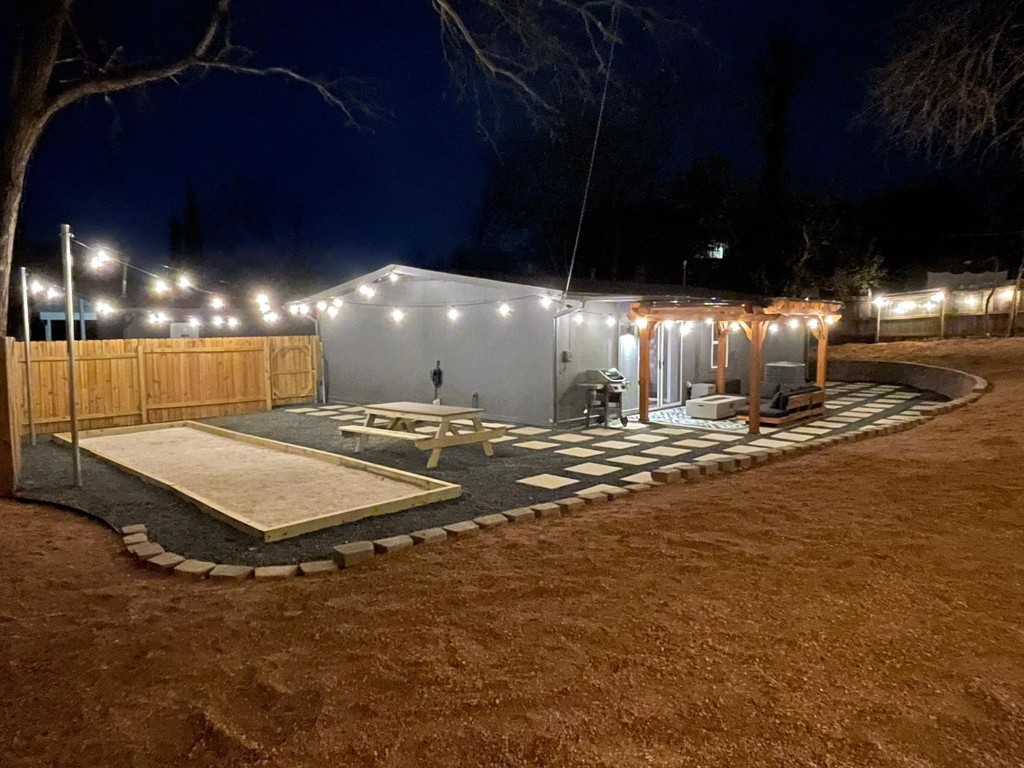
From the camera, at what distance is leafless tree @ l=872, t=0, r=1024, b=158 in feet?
24.8

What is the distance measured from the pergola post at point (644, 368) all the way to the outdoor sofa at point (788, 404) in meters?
1.96

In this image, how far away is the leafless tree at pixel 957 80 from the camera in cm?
756

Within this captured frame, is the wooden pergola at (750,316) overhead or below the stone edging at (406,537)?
overhead

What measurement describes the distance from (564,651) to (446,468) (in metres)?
4.90

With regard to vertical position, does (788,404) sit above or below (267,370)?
below

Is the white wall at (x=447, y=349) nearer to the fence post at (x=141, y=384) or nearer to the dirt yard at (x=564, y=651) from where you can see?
the fence post at (x=141, y=384)

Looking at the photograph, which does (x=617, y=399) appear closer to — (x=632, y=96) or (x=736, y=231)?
(x=632, y=96)

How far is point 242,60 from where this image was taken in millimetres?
9492

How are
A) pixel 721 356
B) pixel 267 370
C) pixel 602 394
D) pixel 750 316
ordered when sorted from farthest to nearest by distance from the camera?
pixel 267 370 < pixel 721 356 < pixel 602 394 < pixel 750 316

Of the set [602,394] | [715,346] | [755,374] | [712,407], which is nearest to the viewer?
[755,374]

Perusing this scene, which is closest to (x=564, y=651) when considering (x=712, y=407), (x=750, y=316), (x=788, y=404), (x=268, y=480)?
(x=268, y=480)

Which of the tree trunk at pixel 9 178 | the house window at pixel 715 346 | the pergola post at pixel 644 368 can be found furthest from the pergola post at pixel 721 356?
the tree trunk at pixel 9 178

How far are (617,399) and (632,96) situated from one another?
16.4ft

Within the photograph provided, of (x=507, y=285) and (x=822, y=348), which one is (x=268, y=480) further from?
(x=822, y=348)
